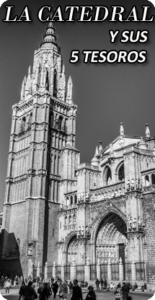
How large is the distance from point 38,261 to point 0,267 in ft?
23.4

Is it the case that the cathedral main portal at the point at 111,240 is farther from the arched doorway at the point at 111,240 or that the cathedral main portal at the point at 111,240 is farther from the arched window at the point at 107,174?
the arched window at the point at 107,174

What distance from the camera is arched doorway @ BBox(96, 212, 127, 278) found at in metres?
37.1

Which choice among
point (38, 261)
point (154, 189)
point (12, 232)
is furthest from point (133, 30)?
point (12, 232)

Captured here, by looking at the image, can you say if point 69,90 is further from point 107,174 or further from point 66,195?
point 66,195

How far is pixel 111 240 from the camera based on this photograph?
124ft

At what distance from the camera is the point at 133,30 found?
1448 centimetres

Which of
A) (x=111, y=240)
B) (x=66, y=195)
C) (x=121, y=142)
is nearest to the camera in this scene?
(x=111, y=240)

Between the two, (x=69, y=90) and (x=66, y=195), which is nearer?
(x=66, y=195)

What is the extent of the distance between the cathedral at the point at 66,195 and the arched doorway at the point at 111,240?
114 millimetres

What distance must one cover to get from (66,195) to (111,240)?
10776 mm

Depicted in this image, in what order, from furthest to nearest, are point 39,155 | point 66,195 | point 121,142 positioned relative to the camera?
point 39,155
point 66,195
point 121,142

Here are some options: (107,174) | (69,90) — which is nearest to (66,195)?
(107,174)

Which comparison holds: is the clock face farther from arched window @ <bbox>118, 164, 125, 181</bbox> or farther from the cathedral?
arched window @ <bbox>118, 164, 125, 181</bbox>

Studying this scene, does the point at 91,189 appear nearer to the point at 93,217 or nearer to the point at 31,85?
the point at 93,217
